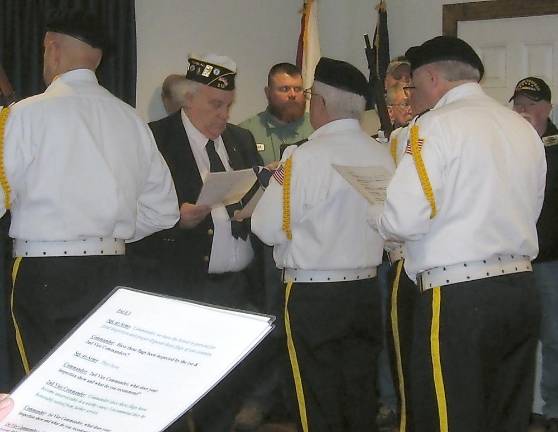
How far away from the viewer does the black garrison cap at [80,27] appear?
2.60 m

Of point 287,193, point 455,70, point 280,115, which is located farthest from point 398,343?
point 280,115

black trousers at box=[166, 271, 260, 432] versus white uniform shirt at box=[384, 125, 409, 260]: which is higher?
white uniform shirt at box=[384, 125, 409, 260]

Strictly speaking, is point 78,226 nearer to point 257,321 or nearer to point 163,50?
point 257,321

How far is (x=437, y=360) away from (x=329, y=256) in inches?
23.2

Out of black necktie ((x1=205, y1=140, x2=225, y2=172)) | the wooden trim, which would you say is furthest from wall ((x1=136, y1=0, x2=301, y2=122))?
black necktie ((x1=205, y1=140, x2=225, y2=172))

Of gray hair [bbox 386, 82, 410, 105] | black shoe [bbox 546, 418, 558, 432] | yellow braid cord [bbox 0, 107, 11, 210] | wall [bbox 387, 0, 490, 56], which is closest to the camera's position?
yellow braid cord [bbox 0, 107, 11, 210]

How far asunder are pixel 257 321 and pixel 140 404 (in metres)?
0.15

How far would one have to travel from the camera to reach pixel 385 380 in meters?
3.93

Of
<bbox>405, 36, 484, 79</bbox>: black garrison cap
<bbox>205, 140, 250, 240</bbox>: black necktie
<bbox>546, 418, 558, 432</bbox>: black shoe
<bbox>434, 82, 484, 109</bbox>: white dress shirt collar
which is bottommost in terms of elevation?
<bbox>546, 418, 558, 432</bbox>: black shoe

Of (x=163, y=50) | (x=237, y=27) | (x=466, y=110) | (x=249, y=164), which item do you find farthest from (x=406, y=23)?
(x=466, y=110)

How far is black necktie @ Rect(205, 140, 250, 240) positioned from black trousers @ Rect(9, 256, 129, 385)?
744 millimetres

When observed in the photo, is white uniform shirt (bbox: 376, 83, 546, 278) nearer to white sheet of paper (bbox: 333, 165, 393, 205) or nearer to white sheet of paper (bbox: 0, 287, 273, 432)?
white sheet of paper (bbox: 333, 165, 393, 205)

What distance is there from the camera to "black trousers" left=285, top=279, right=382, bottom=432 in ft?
9.07

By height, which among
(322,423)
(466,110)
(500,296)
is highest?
(466,110)
